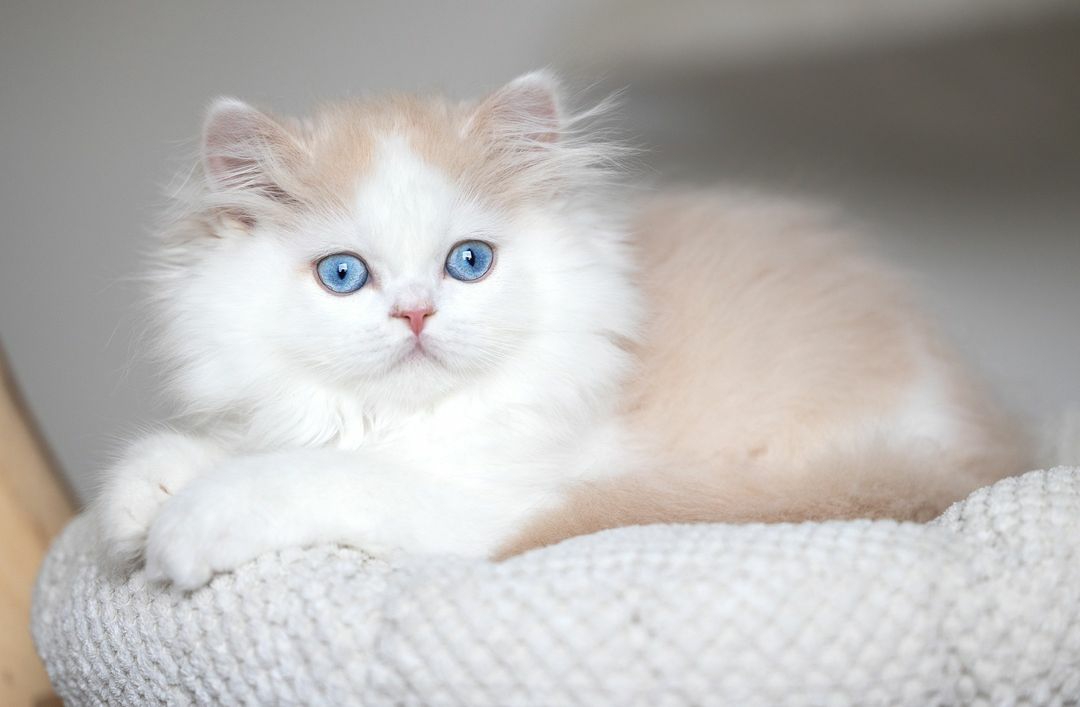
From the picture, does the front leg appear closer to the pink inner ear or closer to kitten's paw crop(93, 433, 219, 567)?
kitten's paw crop(93, 433, 219, 567)

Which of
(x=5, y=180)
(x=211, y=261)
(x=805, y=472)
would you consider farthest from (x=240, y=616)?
(x=5, y=180)

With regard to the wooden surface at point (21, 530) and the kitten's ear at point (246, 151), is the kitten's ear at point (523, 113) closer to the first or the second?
the kitten's ear at point (246, 151)

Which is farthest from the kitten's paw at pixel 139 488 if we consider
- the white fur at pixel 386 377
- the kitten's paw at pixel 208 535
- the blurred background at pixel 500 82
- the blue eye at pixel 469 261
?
the blurred background at pixel 500 82

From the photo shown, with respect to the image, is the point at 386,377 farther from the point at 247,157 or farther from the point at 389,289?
the point at 247,157

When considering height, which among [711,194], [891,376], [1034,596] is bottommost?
[1034,596]

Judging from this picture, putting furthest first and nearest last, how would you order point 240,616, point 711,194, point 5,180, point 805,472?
point 5,180 < point 711,194 < point 805,472 < point 240,616

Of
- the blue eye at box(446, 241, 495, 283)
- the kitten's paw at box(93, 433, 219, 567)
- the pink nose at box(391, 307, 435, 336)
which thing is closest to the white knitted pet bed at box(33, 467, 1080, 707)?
the kitten's paw at box(93, 433, 219, 567)

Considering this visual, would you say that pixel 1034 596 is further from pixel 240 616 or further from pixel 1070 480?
pixel 240 616
